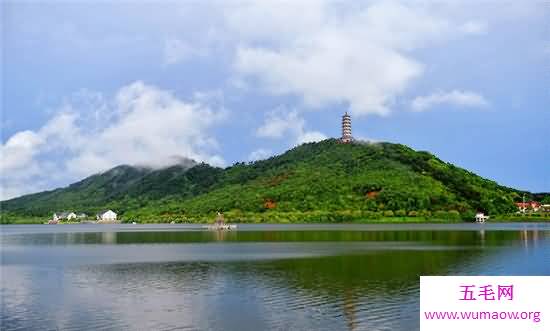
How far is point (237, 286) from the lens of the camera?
32.2 meters

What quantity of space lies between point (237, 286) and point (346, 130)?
5991 inches

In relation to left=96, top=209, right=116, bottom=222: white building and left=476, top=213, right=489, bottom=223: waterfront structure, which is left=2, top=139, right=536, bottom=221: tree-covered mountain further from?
left=96, top=209, right=116, bottom=222: white building

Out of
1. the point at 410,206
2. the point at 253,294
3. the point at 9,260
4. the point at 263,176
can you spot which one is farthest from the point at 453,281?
the point at 263,176

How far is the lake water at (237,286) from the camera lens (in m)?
23.3

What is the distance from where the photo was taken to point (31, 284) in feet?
112

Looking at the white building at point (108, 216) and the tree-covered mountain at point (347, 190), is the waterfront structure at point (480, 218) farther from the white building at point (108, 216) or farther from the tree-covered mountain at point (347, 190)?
the white building at point (108, 216)

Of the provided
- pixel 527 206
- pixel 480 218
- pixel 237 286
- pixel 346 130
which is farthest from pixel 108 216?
pixel 237 286

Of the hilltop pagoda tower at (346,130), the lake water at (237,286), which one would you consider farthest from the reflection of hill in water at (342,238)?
the hilltop pagoda tower at (346,130)

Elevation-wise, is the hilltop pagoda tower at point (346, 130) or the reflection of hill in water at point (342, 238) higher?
the hilltop pagoda tower at point (346, 130)

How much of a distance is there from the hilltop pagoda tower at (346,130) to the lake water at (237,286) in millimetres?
124276

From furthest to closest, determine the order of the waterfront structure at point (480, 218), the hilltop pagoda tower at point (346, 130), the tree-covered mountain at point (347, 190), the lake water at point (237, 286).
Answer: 1. the hilltop pagoda tower at point (346, 130)
2. the tree-covered mountain at point (347, 190)
3. the waterfront structure at point (480, 218)
4. the lake water at point (237, 286)

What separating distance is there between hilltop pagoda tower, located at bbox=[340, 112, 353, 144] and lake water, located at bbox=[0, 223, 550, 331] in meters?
124

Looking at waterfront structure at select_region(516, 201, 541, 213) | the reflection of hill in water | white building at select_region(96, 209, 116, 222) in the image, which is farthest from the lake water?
white building at select_region(96, 209, 116, 222)

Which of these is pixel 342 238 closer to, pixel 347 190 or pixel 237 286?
pixel 237 286
